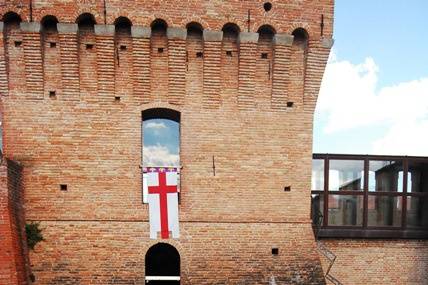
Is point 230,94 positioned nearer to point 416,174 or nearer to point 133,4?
point 133,4

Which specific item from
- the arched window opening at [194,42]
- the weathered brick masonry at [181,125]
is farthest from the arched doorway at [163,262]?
the arched window opening at [194,42]

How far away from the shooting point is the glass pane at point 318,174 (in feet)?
35.8

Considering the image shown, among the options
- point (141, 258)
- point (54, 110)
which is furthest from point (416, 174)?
point (54, 110)

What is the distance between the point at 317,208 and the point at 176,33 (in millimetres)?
6065

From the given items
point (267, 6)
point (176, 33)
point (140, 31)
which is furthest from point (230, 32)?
point (140, 31)

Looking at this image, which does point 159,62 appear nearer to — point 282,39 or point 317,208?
point 282,39

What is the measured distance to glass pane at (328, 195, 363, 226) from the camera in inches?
428

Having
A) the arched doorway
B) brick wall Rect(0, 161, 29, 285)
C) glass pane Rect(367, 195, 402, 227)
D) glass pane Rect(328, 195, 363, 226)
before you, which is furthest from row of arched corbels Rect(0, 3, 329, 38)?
the arched doorway

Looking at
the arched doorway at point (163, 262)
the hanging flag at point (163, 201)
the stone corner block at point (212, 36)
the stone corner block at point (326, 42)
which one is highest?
the stone corner block at point (212, 36)

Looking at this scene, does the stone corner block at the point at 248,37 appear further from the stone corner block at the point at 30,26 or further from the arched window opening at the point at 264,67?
the stone corner block at the point at 30,26

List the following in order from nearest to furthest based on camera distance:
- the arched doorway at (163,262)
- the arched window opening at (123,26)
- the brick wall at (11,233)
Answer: the brick wall at (11,233), the arched window opening at (123,26), the arched doorway at (163,262)

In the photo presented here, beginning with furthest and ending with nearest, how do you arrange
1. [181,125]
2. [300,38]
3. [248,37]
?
[300,38] < [181,125] < [248,37]

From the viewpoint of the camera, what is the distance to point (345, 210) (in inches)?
432

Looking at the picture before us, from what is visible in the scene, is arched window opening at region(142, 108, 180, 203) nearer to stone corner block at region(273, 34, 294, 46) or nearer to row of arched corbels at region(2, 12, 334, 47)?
row of arched corbels at region(2, 12, 334, 47)
